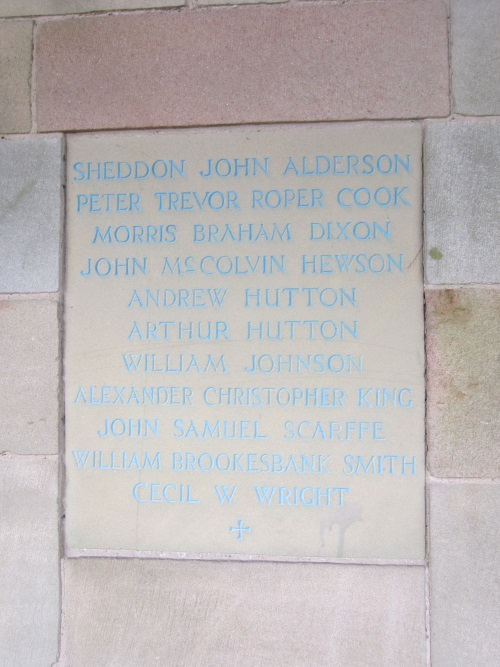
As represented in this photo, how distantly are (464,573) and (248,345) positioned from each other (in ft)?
4.08

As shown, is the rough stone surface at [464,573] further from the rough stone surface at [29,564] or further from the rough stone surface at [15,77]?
the rough stone surface at [15,77]

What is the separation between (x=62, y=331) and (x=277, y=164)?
115 centimetres

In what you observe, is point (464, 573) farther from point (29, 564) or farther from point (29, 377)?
point (29, 377)

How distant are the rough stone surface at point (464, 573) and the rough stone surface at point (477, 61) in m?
1.53

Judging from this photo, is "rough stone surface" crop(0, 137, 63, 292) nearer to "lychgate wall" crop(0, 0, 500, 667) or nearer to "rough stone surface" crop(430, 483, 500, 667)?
"lychgate wall" crop(0, 0, 500, 667)

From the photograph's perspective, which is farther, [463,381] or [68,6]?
[68,6]

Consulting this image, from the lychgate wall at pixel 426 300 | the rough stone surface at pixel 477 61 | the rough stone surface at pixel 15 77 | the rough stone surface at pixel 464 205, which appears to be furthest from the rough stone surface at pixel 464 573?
the rough stone surface at pixel 15 77

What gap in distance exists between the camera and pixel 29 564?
2336 millimetres

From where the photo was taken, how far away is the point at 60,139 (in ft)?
7.84

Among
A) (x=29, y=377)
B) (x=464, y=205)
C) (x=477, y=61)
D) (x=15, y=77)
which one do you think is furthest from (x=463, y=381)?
(x=15, y=77)

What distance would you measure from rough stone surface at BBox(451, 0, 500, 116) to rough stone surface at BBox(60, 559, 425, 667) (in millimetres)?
1894

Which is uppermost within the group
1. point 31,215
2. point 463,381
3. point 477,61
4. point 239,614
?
point 477,61

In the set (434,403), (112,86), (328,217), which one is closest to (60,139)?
(112,86)

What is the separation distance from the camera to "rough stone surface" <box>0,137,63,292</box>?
2.37 m
